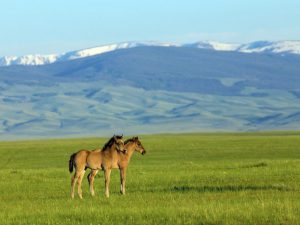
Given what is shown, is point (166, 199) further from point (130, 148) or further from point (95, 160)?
point (130, 148)

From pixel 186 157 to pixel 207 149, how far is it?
10.6 metres

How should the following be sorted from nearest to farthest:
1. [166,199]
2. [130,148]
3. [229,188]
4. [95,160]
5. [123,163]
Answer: [166,199]
[95,160]
[123,163]
[130,148]
[229,188]

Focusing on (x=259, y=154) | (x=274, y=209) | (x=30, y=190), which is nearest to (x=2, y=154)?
(x=259, y=154)

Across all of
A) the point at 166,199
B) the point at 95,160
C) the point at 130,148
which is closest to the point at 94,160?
the point at 95,160

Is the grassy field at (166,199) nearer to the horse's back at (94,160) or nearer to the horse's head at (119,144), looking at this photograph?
the horse's back at (94,160)

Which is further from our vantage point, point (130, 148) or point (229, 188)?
point (229, 188)

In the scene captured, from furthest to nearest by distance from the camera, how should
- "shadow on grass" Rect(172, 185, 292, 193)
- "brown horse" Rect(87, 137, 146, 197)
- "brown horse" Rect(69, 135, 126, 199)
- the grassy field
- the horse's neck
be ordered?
the horse's neck → "shadow on grass" Rect(172, 185, 292, 193) → "brown horse" Rect(87, 137, 146, 197) → "brown horse" Rect(69, 135, 126, 199) → the grassy field

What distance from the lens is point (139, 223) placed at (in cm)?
1802

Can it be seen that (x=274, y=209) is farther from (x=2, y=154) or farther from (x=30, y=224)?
(x=2, y=154)

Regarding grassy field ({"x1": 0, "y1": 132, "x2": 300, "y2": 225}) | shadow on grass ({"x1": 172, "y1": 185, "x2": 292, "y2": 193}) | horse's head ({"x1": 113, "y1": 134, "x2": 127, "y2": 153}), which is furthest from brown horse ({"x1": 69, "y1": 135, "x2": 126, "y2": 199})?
shadow on grass ({"x1": 172, "y1": 185, "x2": 292, "y2": 193})

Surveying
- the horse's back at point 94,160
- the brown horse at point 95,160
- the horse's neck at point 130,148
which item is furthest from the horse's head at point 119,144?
the horse's back at point 94,160

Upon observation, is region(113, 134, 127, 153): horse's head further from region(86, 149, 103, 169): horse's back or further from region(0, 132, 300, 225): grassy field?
region(0, 132, 300, 225): grassy field

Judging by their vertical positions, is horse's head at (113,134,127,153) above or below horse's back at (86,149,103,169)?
above

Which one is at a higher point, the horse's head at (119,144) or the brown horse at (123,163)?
the horse's head at (119,144)
